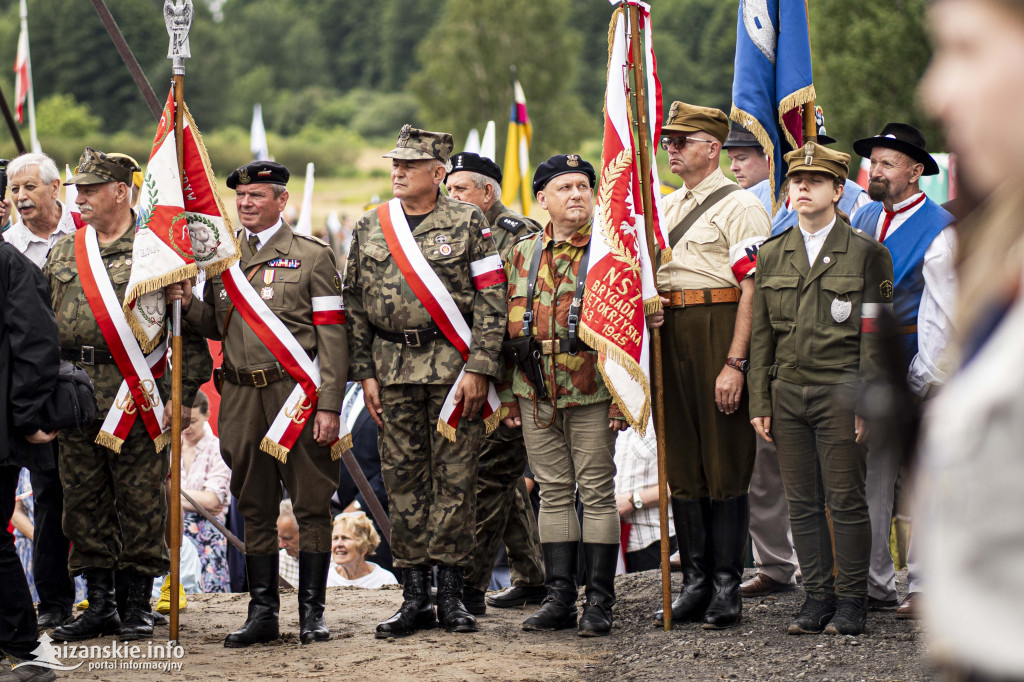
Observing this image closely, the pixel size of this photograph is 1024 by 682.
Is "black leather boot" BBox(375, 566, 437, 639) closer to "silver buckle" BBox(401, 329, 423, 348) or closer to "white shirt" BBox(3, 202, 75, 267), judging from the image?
"silver buckle" BBox(401, 329, 423, 348)

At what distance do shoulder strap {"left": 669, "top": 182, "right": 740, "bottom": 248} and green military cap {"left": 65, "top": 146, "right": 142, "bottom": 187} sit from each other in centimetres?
280

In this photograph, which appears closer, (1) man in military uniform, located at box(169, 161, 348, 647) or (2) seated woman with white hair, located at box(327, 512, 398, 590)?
(1) man in military uniform, located at box(169, 161, 348, 647)

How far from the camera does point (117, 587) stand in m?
6.17

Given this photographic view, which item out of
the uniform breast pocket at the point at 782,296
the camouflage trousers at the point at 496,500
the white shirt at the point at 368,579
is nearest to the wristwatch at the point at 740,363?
the uniform breast pocket at the point at 782,296

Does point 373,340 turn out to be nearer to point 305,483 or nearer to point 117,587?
point 305,483

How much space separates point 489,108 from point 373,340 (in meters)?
40.0

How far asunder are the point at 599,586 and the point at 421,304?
161 cm

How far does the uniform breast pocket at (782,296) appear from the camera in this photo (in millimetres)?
5297

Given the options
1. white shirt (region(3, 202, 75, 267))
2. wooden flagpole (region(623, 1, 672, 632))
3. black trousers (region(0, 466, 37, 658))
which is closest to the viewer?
black trousers (region(0, 466, 37, 658))

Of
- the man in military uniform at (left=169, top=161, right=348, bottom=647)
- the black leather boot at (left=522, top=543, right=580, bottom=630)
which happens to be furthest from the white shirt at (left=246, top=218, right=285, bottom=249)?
the black leather boot at (left=522, top=543, right=580, bottom=630)

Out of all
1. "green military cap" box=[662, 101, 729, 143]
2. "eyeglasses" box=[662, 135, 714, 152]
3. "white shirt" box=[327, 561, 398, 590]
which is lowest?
"white shirt" box=[327, 561, 398, 590]

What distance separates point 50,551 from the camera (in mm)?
6277

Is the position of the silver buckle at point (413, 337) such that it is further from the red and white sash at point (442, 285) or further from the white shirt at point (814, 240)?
the white shirt at point (814, 240)

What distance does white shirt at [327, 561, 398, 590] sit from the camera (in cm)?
771
